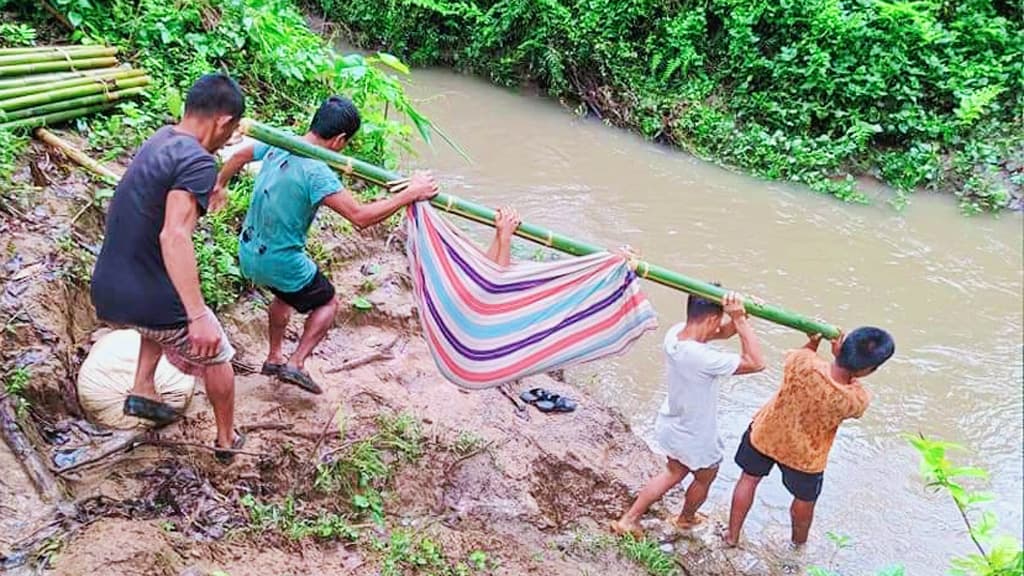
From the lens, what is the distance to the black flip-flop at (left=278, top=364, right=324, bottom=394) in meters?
3.88

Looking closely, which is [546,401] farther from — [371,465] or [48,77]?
[48,77]

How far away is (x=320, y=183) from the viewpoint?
10.9 feet

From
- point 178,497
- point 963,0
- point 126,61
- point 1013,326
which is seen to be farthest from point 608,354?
point 963,0

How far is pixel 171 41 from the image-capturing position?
5.73m

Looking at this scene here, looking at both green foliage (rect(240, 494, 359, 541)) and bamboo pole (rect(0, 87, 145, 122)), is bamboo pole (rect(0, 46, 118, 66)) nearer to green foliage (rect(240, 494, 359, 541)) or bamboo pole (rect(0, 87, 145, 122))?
bamboo pole (rect(0, 87, 145, 122))

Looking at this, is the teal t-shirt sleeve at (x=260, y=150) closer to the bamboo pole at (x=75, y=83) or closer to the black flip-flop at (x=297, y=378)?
the black flip-flop at (x=297, y=378)

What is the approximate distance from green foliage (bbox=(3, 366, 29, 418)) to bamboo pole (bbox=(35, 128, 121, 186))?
4.77 feet

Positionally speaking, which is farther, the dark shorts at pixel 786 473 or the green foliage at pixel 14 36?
the green foliage at pixel 14 36

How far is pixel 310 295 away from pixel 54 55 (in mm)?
2521

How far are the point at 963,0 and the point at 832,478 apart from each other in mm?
6723

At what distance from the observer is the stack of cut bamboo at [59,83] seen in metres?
4.51

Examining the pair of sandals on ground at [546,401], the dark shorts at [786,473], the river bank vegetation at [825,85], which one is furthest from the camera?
the river bank vegetation at [825,85]

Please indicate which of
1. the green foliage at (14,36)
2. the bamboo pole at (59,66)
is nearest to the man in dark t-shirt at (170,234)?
the bamboo pole at (59,66)

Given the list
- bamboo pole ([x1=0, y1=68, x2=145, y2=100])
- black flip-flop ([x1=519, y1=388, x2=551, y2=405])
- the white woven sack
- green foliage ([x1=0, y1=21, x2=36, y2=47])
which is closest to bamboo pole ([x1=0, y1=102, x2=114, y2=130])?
bamboo pole ([x1=0, y1=68, x2=145, y2=100])
